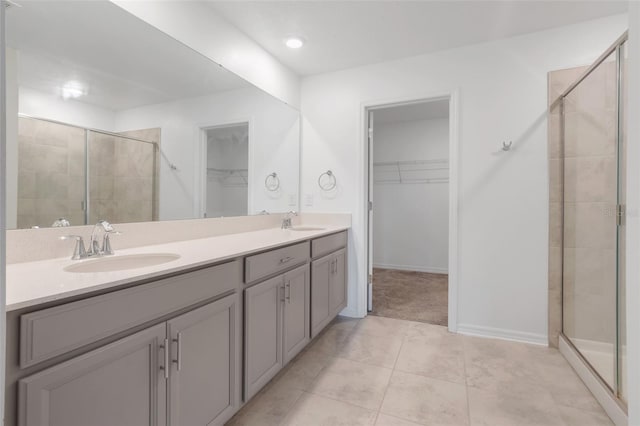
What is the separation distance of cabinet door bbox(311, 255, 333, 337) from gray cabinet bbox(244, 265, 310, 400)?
8cm

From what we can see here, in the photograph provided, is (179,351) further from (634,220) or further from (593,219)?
(593,219)

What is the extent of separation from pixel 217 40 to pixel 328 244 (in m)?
1.61

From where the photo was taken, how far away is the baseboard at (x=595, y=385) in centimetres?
146

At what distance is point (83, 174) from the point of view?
4.58ft

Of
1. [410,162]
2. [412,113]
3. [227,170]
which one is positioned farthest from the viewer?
[410,162]

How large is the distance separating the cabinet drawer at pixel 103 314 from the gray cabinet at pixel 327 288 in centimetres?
100

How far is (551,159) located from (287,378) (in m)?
2.35

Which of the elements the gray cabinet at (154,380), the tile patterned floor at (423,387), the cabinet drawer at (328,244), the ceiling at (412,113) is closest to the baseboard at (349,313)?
the tile patterned floor at (423,387)

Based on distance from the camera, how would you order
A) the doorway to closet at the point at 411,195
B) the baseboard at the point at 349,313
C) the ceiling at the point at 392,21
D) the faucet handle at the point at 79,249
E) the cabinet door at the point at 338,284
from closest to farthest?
the faucet handle at the point at 79,249, the ceiling at the point at 392,21, the cabinet door at the point at 338,284, the baseboard at the point at 349,313, the doorway to closet at the point at 411,195

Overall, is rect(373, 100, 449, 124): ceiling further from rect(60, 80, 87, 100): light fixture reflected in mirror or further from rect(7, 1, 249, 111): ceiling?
rect(60, 80, 87, 100): light fixture reflected in mirror

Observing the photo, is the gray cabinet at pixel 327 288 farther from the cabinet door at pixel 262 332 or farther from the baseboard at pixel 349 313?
the cabinet door at pixel 262 332

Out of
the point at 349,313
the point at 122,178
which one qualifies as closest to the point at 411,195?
the point at 349,313

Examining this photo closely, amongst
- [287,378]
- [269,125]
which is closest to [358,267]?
[287,378]

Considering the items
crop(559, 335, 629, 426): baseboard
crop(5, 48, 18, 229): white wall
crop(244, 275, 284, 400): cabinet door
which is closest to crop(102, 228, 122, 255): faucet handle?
crop(5, 48, 18, 229): white wall
